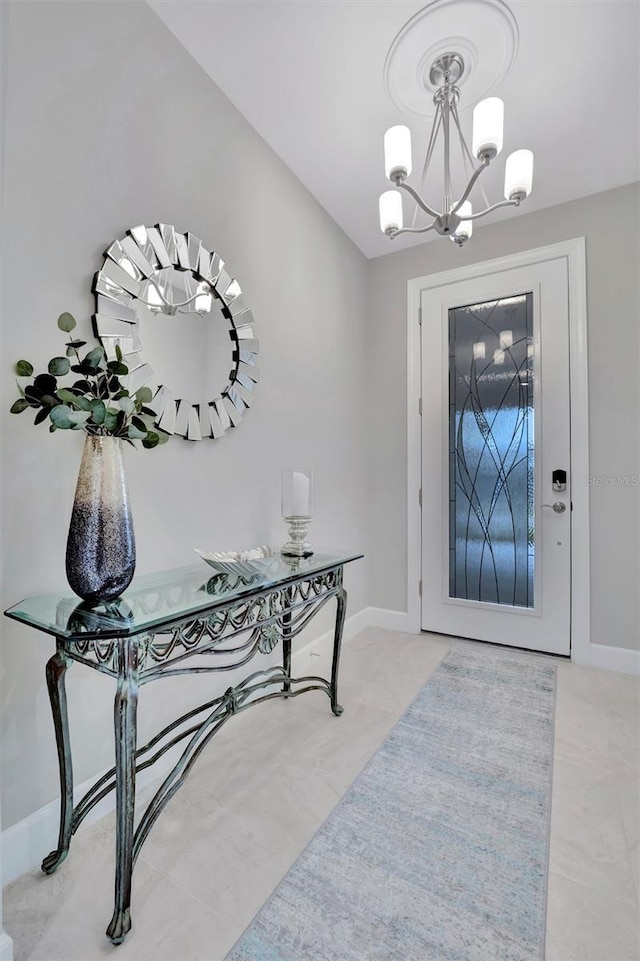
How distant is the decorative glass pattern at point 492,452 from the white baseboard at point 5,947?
2.59 meters

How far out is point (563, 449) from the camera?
2.69 meters

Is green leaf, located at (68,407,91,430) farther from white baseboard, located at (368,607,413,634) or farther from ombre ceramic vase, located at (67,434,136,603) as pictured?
white baseboard, located at (368,607,413,634)

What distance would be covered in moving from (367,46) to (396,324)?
64.0 inches

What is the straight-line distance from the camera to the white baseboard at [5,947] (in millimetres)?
966

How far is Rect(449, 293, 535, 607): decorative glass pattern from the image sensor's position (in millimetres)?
2791

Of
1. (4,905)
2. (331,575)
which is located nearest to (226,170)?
(331,575)

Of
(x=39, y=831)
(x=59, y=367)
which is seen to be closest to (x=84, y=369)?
(x=59, y=367)

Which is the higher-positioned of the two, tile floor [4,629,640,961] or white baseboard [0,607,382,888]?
white baseboard [0,607,382,888]

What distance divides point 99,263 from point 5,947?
182cm

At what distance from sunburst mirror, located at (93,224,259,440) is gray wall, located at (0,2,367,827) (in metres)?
0.07

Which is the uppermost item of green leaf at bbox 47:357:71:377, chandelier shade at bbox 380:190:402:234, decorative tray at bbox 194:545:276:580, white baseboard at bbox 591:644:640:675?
chandelier shade at bbox 380:190:402:234

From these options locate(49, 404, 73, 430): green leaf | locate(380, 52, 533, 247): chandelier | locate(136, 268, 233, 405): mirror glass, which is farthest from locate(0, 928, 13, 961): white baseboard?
locate(380, 52, 533, 247): chandelier

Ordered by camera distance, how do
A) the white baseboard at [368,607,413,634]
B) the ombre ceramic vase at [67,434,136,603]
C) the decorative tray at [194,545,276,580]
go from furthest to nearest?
the white baseboard at [368,607,413,634], the decorative tray at [194,545,276,580], the ombre ceramic vase at [67,434,136,603]

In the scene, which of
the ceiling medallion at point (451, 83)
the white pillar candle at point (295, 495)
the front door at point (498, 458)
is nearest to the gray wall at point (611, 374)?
the front door at point (498, 458)
